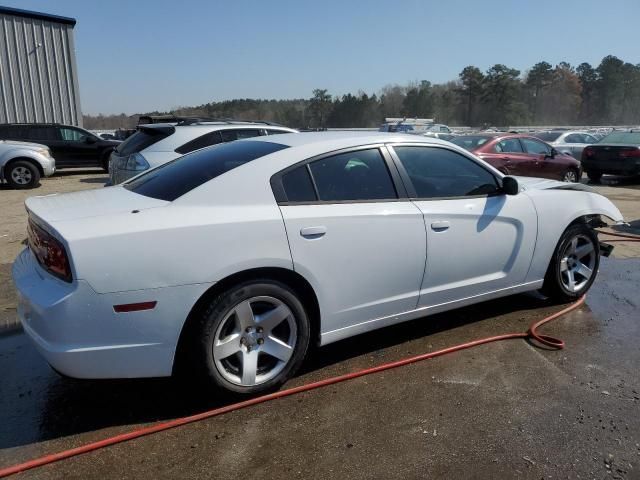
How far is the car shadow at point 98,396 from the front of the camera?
2.90 metres

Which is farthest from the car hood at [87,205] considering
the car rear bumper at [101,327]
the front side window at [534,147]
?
the front side window at [534,147]

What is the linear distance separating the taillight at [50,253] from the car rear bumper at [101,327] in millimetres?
51

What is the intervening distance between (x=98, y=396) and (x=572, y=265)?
13.0ft

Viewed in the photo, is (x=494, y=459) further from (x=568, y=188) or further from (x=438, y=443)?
(x=568, y=188)

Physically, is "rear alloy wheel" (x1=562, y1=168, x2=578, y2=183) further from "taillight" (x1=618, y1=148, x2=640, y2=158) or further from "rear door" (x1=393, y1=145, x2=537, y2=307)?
"rear door" (x1=393, y1=145, x2=537, y2=307)

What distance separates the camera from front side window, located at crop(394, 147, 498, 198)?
3.79 meters

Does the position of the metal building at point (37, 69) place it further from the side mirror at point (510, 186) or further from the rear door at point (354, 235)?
the side mirror at point (510, 186)

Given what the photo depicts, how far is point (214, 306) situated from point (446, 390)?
4.97ft

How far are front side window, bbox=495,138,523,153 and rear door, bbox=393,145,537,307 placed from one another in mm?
7575

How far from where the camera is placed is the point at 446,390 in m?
3.27

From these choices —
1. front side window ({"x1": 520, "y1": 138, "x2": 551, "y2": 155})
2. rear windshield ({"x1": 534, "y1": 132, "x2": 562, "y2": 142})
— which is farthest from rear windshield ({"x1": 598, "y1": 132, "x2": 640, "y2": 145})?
front side window ({"x1": 520, "y1": 138, "x2": 551, "y2": 155})

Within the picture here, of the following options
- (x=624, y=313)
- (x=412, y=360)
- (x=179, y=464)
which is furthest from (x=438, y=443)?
(x=624, y=313)

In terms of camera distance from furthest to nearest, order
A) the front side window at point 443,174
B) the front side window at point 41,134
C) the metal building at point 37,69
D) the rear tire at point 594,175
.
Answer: the metal building at point 37,69 → the front side window at point 41,134 → the rear tire at point 594,175 → the front side window at point 443,174

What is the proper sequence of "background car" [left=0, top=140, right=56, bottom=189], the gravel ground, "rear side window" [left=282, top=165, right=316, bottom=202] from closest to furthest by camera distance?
"rear side window" [left=282, top=165, right=316, bottom=202]
the gravel ground
"background car" [left=0, top=140, right=56, bottom=189]
